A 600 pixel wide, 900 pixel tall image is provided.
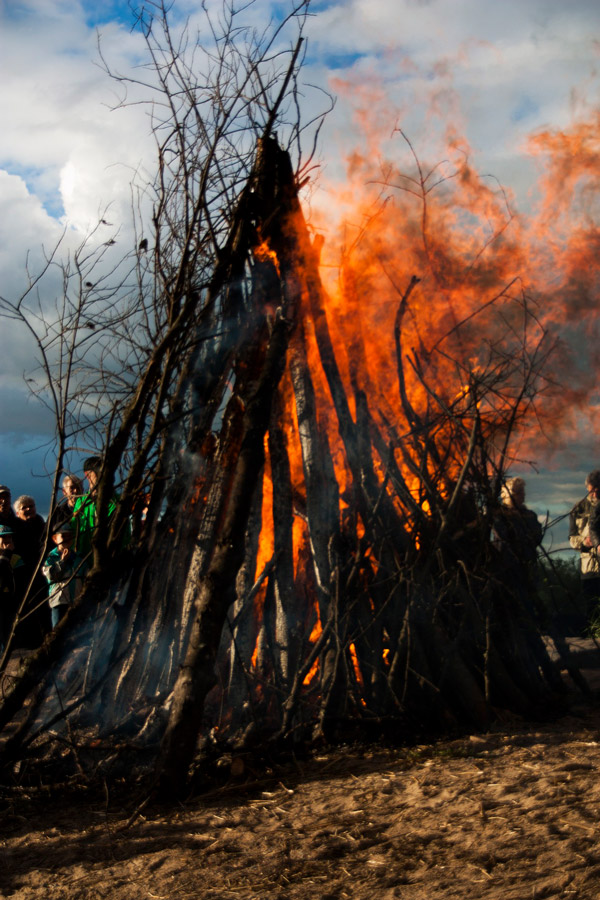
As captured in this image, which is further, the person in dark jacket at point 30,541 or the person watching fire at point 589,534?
the person watching fire at point 589,534

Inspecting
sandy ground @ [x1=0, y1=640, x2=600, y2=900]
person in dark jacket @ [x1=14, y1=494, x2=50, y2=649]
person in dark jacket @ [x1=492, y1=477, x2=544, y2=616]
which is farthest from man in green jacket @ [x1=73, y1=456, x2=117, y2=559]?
person in dark jacket @ [x1=492, y1=477, x2=544, y2=616]

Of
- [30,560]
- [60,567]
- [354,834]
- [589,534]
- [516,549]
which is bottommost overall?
[354,834]

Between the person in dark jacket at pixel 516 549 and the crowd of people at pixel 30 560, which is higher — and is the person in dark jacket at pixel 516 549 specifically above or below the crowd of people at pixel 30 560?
below

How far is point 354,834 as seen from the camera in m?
3.34

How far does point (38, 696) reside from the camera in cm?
478

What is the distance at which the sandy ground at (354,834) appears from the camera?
290cm

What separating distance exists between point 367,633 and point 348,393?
65.3 inches

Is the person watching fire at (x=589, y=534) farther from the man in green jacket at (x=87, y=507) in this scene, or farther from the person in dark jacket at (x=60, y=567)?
the person in dark jacket at (x=60, y=567)

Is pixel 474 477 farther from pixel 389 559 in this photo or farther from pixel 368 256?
pixel 368 256

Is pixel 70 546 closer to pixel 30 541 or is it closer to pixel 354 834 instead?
pixel 30 541

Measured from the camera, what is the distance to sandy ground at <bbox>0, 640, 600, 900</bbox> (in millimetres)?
2902

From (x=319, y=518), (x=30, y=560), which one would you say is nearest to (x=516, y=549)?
(x=319, y=518)

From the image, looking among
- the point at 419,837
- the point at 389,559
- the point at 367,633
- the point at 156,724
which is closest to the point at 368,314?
the point at 389,559

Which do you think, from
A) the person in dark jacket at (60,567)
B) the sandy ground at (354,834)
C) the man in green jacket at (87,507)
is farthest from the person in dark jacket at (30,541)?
the sandy ground at (354,834)
